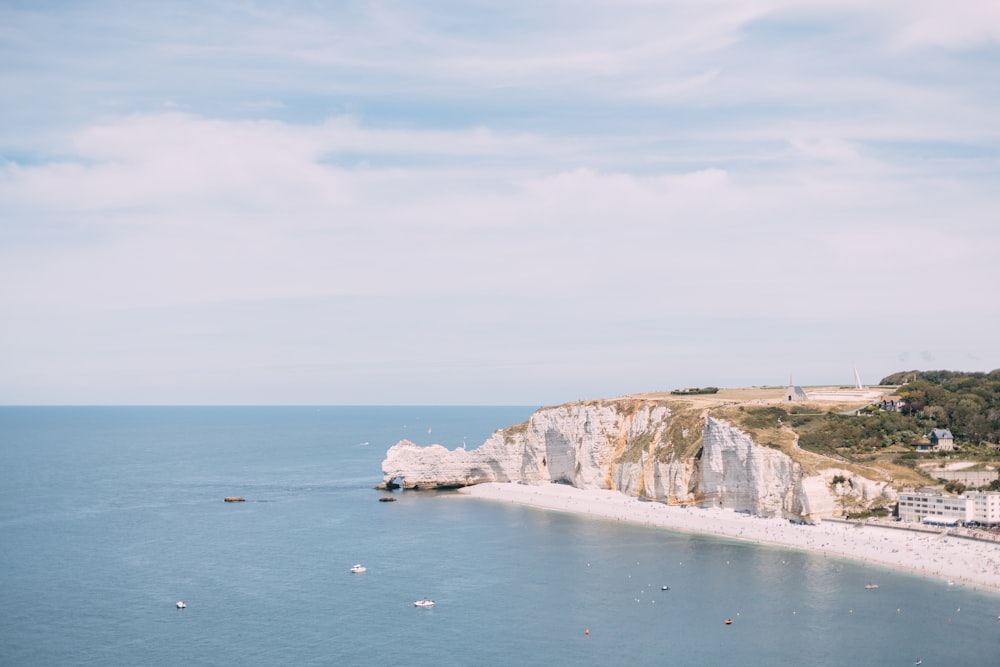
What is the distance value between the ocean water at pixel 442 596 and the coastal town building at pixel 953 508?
1317 cm

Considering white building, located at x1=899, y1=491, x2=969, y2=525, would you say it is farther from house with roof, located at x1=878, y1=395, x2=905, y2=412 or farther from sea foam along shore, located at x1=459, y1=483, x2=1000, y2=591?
house with roof, located at x1=878, y1=395, x2=905, y2=412

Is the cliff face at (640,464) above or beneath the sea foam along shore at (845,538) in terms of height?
above

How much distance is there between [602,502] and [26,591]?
75.1m

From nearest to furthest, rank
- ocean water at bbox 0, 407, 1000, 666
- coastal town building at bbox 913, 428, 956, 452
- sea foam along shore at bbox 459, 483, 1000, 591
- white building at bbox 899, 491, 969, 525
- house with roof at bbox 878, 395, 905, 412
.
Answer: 1. ocean water at bbox 0, 407, 1000, 666
2. sea foam along shore at bbox 459, 483, 1000, 591
3. white building at bbox 899, 491, 969, 525
4. coastal town building at bbox 913, 428, 956, 452
5. house with roof at bbox 878, 395, 905, 412

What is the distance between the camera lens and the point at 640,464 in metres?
125

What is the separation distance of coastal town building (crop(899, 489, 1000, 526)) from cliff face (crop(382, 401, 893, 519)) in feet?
14.0

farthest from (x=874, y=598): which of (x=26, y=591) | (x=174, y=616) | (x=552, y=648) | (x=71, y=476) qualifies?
(x=71, y=476)

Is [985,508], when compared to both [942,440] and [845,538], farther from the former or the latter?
[942,440]

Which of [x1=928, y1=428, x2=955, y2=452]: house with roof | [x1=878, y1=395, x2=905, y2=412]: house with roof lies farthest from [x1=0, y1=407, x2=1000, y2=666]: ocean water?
[x1=878, y1=395, x2=905, y2=412]: house with roof

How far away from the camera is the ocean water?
63.4m

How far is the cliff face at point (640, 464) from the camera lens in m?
101

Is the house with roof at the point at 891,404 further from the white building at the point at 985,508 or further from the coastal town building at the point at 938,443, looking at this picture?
the white building at the point at 985,508

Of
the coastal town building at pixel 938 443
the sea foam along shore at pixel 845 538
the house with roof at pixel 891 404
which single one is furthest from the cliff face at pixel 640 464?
the house with roof at pixel 891 404

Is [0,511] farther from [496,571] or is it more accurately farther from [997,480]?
[997,480]
